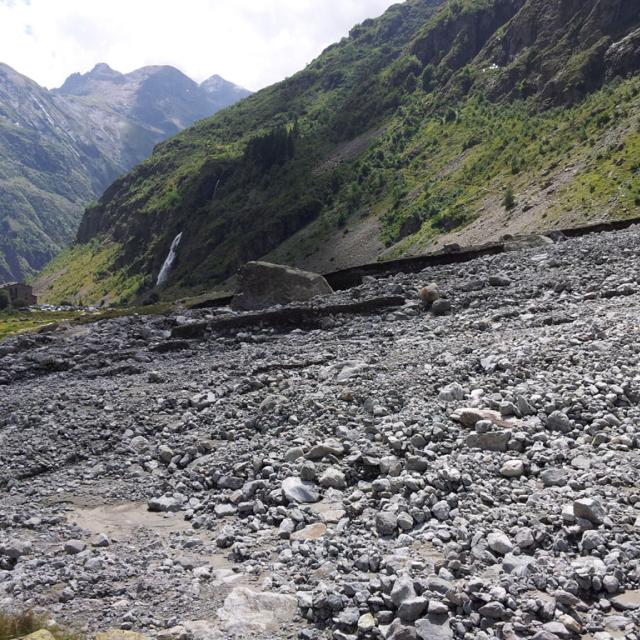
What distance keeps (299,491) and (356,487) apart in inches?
35.1

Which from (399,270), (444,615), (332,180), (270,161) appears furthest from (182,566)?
(270,161)

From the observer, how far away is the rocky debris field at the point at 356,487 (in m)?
6.16

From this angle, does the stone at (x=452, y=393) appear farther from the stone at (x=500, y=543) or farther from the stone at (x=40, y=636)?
the stone at (x=40, y=636)

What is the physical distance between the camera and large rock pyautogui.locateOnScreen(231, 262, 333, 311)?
2792 centimetres

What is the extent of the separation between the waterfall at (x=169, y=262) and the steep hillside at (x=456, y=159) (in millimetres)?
3570

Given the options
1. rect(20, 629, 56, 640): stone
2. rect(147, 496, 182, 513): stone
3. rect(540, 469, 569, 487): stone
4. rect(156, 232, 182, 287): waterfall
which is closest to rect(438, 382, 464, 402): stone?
rect(540, 469, 569, 487): stone

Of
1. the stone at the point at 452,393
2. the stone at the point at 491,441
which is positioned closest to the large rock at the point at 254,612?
the stone at the point at 491,441

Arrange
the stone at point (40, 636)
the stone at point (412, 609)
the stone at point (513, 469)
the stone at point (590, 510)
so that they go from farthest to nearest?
the stone at point (513, 469)
the stone at point (590, 510)
the stone at point (40, 636)
the stone at point (412, 609)

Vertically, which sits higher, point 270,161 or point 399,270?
point 270,161

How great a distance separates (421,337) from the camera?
57.2 ft

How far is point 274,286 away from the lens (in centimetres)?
2838

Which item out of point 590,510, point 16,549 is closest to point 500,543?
point 590,510

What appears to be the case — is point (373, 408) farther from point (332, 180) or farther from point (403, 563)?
point (332, 180)

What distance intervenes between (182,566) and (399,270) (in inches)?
945
